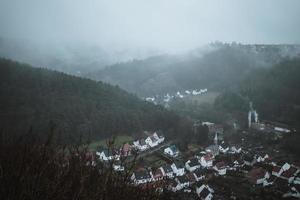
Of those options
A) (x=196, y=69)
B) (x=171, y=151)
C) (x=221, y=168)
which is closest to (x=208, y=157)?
(x=221, y=168)

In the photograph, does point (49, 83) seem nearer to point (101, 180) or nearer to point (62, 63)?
point (101, 180)

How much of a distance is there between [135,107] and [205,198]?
31804 millimetres

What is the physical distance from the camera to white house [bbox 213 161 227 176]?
2702 centimetres

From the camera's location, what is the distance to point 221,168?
27.2m

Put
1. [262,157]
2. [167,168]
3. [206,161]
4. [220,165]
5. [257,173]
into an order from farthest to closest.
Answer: [262,157], [206,161], [220,165], [167,168], [257,173]

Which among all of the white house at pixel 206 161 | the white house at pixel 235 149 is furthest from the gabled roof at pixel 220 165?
the white house at pixel 235 149

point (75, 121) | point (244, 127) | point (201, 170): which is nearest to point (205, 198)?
point (201, 170)

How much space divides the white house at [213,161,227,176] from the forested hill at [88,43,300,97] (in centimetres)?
6909

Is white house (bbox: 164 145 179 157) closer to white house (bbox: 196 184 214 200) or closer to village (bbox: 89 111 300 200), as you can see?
village (bbox: 89 111 300 200)

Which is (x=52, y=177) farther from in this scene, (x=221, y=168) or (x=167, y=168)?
(x=221, y=168)

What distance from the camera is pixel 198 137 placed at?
37438mm

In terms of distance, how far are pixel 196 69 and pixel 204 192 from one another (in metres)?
103

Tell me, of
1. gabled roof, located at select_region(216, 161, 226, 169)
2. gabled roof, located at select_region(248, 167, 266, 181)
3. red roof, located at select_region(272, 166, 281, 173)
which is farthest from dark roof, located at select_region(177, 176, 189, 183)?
red roof, located at select_region(272, 166, 281, 173)

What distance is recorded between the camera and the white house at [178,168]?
27656 millimetres
